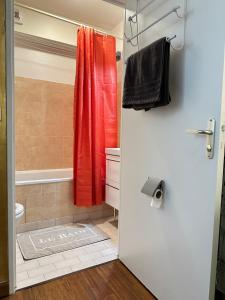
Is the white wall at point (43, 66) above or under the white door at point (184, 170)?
above

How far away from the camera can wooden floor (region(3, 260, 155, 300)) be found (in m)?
1.44

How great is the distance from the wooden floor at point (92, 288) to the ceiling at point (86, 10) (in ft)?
9.23

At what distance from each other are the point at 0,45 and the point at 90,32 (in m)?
1.41

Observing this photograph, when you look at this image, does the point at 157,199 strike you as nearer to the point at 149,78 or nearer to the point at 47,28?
the point at 149,78

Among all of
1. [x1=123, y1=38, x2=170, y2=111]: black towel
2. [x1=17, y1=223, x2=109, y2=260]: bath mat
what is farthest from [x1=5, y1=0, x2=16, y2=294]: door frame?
[x1=123, y1=38, x2=170, y2=111]: black towel

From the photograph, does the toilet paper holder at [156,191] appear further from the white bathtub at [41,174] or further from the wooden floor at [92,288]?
the white bathtub at [41,174]

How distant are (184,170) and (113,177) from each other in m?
1.30

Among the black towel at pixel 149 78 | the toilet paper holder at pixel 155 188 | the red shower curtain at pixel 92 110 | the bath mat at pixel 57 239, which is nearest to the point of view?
the black towel at pixel 149 78

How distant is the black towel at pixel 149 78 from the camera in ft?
3.94

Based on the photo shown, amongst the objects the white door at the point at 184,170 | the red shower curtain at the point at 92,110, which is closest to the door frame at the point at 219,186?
the white door at the point at 184,170

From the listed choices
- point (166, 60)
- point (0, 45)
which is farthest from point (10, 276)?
point (166, 60)

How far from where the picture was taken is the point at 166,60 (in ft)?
3.95

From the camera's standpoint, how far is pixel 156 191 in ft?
4.42

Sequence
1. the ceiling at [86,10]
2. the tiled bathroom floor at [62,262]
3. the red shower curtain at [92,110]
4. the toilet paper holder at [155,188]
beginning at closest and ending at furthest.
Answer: the toilet paper holder at [155,188] < the tiled bathroom floor at [62,262] < the red shower curtain at [92,110] < the ceiling at [86,10]
